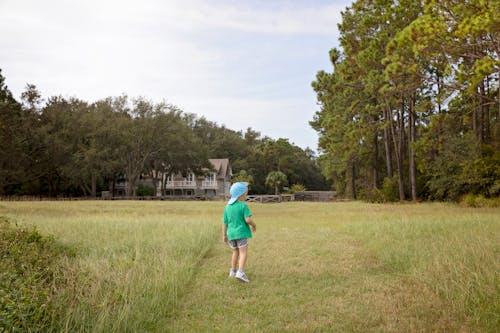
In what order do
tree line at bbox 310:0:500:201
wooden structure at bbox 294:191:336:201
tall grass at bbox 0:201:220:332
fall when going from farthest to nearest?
wooden structure at bbox 294:191:336:201, tree line at bbox 310:0:500:201, tall grass at bbox 0:201:220:332

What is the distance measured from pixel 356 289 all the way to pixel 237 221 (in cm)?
212

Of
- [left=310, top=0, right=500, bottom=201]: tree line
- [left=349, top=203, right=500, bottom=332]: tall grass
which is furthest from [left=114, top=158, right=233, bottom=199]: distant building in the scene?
[left=349, top=203, right=500, bottom=332]: tall grass

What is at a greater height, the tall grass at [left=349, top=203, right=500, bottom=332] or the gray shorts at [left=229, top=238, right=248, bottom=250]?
the gray shorts at [left=229, top=238, right=248, bottom=250]

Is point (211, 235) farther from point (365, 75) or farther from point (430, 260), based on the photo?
point (365, 75)

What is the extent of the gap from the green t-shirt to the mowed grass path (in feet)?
2.44

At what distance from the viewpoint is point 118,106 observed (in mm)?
55125

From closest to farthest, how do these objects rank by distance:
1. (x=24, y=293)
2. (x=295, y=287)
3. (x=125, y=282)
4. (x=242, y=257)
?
1. (x=24, y=293)
2. (x=125, y=282)
3. (x=295, y=287)
4. (x=242, y=257)

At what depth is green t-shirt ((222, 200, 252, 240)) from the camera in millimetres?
6949

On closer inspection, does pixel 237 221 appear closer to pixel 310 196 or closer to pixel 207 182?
pixel 310 196

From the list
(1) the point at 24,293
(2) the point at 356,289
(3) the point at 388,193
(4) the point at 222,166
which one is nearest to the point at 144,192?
(4) the point at 222,166

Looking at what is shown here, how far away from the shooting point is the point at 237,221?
7.02m

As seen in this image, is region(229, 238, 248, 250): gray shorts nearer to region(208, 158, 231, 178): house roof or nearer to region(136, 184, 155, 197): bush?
region(136, 184, 155, 197): bush

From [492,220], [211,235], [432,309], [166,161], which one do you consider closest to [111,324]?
[432,309]

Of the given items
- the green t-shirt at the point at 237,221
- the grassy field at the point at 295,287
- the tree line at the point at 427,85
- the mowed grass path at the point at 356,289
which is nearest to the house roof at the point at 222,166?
the tree line at the point at 427,85
